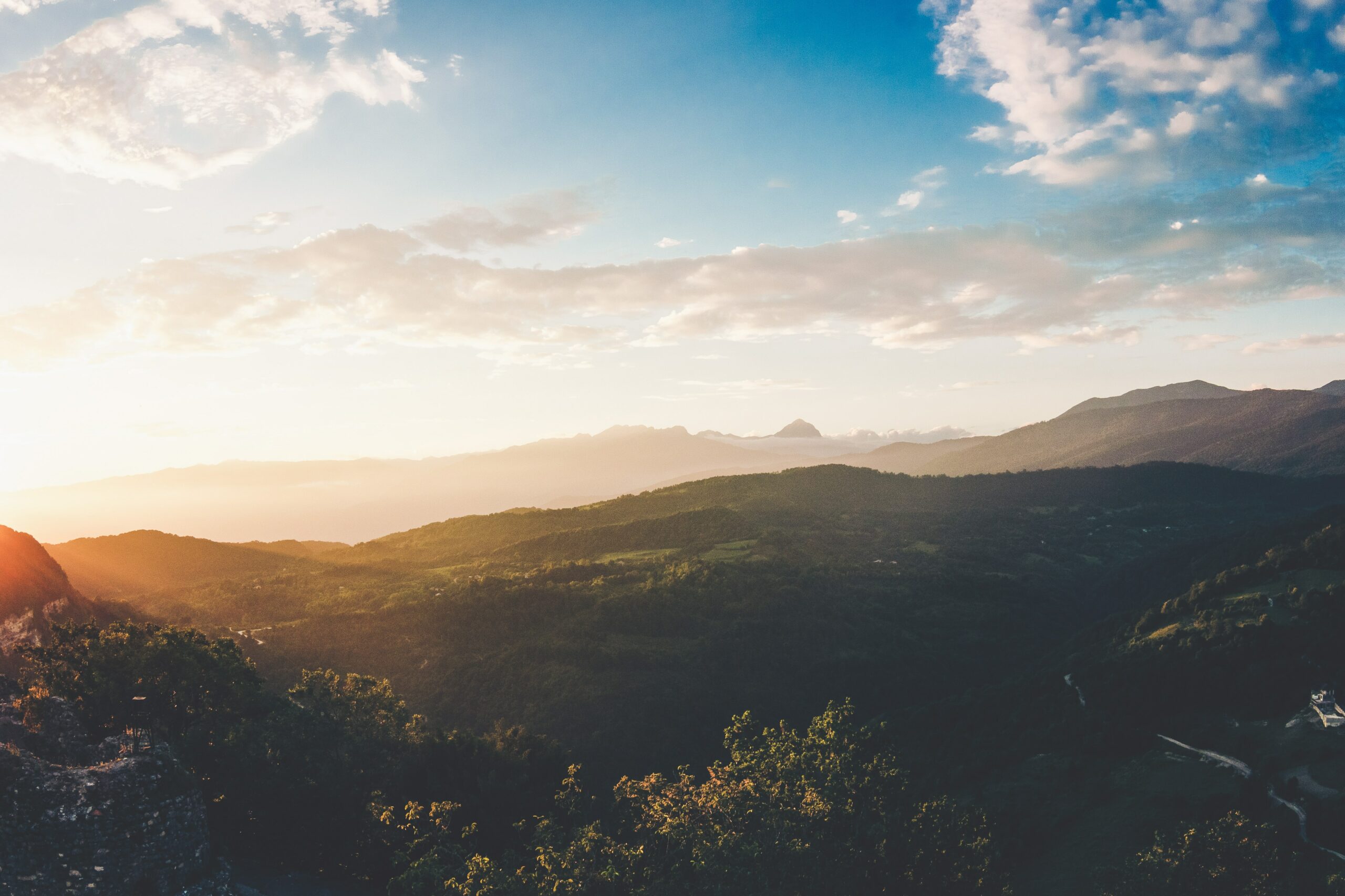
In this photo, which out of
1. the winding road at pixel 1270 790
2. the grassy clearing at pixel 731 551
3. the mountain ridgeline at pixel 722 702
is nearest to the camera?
the mountain ridgeline at pixel 722 702

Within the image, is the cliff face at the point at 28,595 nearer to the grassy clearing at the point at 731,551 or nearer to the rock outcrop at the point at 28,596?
the rock outcrop at the point at 28,596

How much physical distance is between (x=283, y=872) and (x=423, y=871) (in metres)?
10.9

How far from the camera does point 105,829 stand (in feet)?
59.9

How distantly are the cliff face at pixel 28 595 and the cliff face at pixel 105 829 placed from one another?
1328 inches

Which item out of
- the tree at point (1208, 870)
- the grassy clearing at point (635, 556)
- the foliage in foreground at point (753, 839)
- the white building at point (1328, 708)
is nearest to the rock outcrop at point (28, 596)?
the foliage in foreground at point (753, 839)

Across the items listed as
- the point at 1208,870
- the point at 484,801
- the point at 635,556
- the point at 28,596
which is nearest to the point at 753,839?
the point at 1208,870

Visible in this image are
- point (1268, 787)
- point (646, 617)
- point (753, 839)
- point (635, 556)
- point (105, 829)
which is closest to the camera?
point (105, 829)

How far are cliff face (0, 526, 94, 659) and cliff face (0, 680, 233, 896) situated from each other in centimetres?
3374

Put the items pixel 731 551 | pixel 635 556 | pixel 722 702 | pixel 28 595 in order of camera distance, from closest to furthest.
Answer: pixel 28 595, pixel 722 702, pixel 635 556, pixel 731 551

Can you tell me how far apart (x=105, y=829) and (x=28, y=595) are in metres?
50.1

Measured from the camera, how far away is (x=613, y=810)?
1340 inches

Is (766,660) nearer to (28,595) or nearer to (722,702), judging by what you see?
(722,702)

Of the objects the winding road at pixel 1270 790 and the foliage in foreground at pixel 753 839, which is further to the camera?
the winding road at pixel 1270 790

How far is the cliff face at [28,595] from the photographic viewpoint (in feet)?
158
